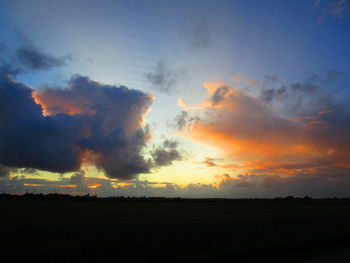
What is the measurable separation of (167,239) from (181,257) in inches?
228

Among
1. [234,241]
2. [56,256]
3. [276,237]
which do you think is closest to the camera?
[56,256]

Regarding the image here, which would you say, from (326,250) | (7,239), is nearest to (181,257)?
(326,250)

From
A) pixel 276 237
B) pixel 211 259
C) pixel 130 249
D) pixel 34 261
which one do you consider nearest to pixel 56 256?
pixel 34 261

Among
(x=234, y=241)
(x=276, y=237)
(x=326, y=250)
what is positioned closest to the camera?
(x=326, y=250)

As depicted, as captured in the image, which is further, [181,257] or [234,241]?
[234,241]

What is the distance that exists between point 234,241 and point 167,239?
16.5ft

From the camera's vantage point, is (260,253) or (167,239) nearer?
(260,253)

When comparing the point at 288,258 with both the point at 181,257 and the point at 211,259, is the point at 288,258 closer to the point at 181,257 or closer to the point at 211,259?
the point at 211,259

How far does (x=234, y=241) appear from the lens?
2139 cm

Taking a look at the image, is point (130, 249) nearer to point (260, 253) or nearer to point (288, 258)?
point (260, 253)

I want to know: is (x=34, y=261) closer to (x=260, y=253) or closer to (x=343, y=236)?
(x=260, y=253)

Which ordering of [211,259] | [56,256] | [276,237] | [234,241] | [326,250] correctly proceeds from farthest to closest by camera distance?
[276,237], [234,241], [326,250], [56,256], [211,259]

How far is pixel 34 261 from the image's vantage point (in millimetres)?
15961

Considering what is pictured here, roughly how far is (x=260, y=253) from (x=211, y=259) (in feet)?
12.5
